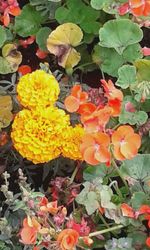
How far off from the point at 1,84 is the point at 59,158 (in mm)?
304

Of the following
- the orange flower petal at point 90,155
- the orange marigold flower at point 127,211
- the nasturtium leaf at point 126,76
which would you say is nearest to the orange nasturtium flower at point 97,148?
the orange flower petal at point 90,155

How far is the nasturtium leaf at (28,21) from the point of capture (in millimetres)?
1956

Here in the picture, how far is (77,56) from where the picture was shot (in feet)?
6.15

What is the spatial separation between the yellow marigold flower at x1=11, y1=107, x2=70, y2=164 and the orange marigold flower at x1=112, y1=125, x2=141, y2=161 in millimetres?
164

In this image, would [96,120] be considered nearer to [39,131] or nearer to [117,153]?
[117,153]

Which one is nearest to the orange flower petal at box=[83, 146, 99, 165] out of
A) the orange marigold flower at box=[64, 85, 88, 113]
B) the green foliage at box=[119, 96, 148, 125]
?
the orange marigold flower at box=[64, 85, 88, 113]

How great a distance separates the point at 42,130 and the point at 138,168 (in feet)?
0.73

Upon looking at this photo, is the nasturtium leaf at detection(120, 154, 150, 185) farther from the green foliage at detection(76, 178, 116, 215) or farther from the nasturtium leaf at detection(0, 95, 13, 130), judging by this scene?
the nasturtium leaf at detection(0, 95, 13, 130)

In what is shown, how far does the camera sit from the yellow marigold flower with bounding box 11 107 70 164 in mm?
1622

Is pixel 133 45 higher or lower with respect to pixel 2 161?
higher

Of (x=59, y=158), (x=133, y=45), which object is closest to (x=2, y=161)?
(x=59, y=158)

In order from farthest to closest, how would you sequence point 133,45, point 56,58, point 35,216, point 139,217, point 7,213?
point 56,58, point 133,45, point 7,213, point 139,217, point 35,216

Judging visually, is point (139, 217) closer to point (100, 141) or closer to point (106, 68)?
point (100, 141)

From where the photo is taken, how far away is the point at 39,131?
5.33ft
